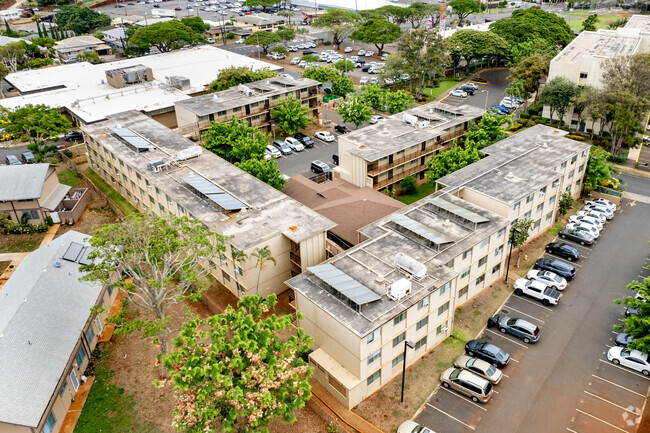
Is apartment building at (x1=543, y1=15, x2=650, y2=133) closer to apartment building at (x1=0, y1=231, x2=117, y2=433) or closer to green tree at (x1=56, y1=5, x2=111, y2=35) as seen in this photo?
apartment building at (x1=0, y1=231, x2=117, y2=433)

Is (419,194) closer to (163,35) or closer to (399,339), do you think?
(399,339)

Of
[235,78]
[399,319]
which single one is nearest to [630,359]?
[399,319]

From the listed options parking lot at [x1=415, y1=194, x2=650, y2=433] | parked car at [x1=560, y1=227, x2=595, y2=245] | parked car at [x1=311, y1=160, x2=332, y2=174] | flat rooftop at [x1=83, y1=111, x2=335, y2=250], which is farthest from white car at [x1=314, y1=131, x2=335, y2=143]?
parking lot at [x1=415, y1=194, x2=650, y2=433]

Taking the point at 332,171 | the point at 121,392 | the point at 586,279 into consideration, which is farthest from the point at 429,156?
the point at 121,392

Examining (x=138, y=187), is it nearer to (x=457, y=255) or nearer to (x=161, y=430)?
(x=161, y=430)

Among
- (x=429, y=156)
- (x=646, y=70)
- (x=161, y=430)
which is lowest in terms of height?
(x=161, y=430)

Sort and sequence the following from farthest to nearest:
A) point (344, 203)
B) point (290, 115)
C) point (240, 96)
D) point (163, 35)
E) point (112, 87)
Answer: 1. point (163, 35)
2. point (112, 87)
3. point (240, 96)
4. point (290, 115)
5. point (344, 203)
